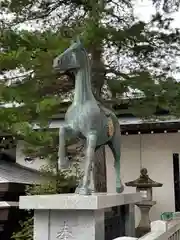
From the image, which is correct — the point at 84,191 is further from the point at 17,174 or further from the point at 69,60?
the point at 17,174

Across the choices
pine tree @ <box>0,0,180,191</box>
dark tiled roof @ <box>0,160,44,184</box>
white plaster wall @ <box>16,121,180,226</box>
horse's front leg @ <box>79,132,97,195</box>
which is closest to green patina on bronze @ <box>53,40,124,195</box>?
horse's front leg @ <box>79,132,97,195</box>

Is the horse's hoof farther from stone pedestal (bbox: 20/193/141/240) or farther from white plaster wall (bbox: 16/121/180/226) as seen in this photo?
white plaster wall (bbox: 16/121/180/226)

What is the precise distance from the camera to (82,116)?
10.3ft

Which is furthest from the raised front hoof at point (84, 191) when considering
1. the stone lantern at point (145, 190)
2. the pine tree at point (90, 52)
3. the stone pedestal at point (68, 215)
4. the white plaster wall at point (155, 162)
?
the white plaster wall at point (155, 162)

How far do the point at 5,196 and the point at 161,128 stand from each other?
3371 millimetres


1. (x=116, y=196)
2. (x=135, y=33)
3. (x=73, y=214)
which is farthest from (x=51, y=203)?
(x=135, y=33)

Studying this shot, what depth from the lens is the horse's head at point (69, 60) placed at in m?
3.19

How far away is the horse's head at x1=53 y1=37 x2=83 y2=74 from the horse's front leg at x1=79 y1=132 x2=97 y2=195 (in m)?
0.61

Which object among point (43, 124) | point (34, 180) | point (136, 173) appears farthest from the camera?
point (136, 173)

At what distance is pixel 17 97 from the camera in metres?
5.11

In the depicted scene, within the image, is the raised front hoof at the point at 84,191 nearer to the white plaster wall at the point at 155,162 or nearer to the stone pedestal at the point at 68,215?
the stone pedestal at the point at 68,215

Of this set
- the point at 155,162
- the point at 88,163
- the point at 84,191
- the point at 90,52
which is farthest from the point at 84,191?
the point at 155,162

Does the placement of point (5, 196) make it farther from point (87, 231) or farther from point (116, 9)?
point (87, 231)

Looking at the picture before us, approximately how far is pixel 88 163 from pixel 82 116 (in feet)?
1.29
